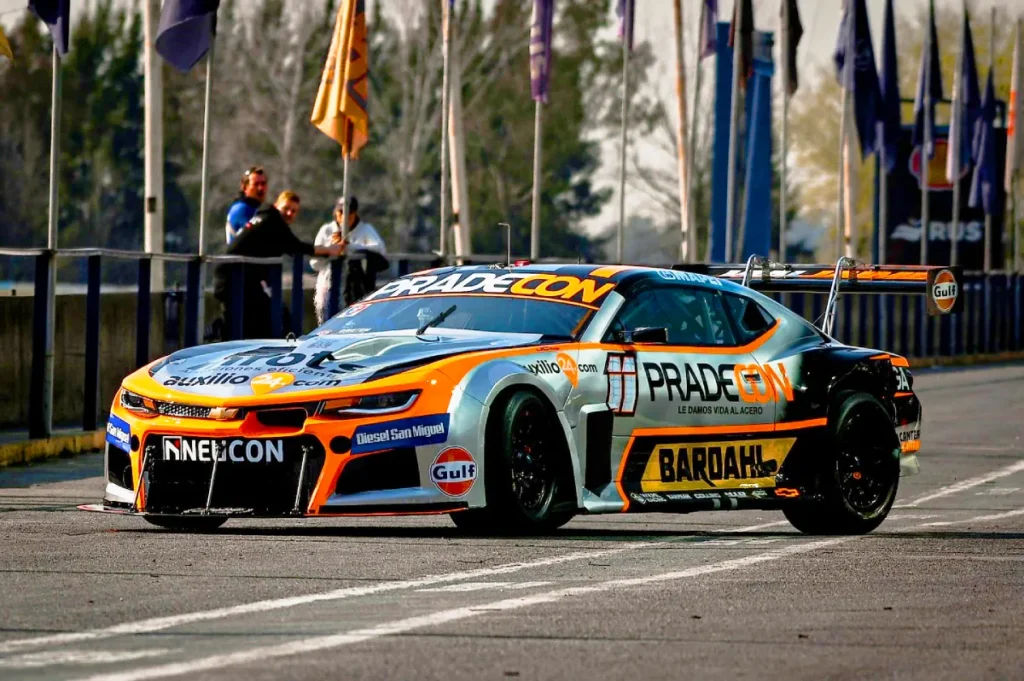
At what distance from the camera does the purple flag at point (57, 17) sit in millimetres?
19062

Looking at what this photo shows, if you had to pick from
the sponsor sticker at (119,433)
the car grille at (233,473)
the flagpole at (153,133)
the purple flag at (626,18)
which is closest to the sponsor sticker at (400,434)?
the car grille at (233,473)

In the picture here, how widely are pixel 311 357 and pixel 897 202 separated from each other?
144 ft

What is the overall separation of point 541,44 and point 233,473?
72.3 ft

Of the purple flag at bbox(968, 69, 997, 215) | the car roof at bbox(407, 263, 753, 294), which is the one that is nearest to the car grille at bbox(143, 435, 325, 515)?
the car roof at bbox(407, 263, 753, 294)

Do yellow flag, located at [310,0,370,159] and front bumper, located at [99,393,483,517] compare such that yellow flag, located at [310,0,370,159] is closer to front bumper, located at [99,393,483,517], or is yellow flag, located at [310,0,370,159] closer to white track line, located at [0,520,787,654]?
front bumper, located at [99,393,483,517]

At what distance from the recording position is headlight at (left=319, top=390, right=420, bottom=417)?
33.1ft

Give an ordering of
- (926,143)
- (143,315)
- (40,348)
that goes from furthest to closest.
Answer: (926,143)
(143,315)
(40,348)

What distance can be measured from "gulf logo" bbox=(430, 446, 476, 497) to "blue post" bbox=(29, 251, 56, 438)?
732 centimetres

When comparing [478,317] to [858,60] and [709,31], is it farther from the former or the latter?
[858,60]

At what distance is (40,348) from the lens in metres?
17.3

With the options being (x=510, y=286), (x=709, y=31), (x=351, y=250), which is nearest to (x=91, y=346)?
(x=351, y=250)

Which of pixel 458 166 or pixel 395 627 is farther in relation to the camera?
pixel 458 166

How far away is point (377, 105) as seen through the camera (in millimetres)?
76750

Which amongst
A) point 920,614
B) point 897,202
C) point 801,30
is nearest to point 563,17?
point 897,202
